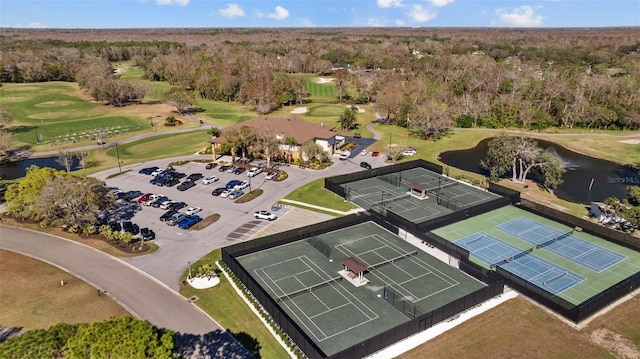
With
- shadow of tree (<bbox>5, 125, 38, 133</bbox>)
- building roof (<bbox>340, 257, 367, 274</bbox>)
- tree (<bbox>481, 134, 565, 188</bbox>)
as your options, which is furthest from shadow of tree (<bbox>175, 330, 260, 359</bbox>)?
shadow of tree (<bbox>5, 125, 38, 133</bbox>)

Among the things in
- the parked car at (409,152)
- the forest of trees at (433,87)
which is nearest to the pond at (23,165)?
the forest of trees at (433,87)

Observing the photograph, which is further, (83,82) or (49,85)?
(49,85)

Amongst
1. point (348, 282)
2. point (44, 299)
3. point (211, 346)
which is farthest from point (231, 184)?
point (211, 346)

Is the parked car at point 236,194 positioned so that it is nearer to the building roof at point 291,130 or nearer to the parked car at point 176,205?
the parked car at point 176,205

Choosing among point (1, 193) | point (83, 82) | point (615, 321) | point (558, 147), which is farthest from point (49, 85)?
point (615, 321)

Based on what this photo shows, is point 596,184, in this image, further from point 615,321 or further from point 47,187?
point 47,187
